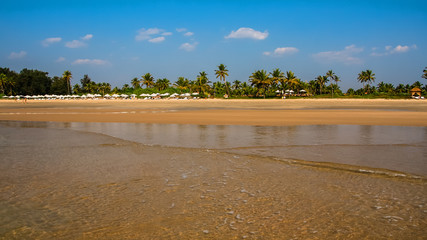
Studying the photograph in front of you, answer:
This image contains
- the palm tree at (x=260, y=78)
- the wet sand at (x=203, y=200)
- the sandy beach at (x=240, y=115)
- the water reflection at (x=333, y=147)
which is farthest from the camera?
the palm tree at (x=260, y=78)

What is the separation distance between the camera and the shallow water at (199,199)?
3.38m

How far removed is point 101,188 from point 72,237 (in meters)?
1.72

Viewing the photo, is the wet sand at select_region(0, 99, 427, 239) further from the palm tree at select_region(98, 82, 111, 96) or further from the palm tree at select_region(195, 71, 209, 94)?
the palm tree at select_region(98, 82, 111, 96)

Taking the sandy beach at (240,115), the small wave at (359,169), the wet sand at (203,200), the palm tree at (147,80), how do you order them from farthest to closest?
the palm tree at (147,80) < the sandy beach at (240,115) < the small wave at (359,169) < the wet sand at (203,200)

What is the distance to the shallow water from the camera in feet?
11.1

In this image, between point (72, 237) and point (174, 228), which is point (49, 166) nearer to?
point (72, 237)

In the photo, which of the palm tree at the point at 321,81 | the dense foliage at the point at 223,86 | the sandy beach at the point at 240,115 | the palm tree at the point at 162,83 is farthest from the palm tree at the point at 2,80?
the palm tree at the point at 321,81

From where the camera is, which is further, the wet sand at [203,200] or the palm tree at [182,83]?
the palm tree at [182,83]

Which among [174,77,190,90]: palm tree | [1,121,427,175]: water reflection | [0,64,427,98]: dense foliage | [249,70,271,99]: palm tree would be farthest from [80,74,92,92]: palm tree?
[1,121,427,175]: water reflection

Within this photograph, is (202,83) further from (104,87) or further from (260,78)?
(104,87)

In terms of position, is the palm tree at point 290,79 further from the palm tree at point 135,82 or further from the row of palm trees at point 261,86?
the palm tree at point 135,82

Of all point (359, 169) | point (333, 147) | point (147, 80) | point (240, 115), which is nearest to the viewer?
point (359, 169)

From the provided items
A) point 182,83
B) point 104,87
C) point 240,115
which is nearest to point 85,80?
point 104,87

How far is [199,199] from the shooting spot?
4383 millimetres
